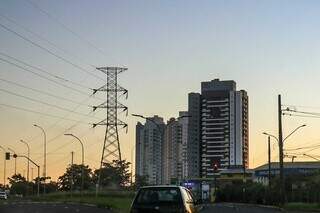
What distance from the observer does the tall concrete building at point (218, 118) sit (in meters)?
113

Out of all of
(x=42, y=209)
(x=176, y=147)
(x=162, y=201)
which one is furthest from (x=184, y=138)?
(x=162, y=201)

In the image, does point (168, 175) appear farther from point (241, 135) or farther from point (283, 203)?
point (283, 203)

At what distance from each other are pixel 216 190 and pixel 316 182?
29934 mm

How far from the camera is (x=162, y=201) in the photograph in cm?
1903

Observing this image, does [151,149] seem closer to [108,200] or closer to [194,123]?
[194,123]

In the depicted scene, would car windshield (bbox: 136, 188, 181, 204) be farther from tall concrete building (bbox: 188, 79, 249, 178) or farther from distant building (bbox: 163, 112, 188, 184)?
tall concrete building (bbox: 188, 79, 249, 178)

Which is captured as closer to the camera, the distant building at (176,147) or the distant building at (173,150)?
the distant building at (176,147)

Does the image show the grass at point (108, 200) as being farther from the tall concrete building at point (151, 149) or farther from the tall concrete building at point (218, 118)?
the tall concrete building at point (218, 118)

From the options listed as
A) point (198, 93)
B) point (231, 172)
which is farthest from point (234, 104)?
point (231, 172)

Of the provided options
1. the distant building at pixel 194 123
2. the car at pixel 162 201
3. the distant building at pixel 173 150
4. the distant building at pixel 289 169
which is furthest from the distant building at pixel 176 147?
the car at pixel 162 201

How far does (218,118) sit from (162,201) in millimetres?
99999

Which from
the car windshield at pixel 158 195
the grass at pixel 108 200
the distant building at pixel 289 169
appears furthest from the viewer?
the distant building at pixel 289 169

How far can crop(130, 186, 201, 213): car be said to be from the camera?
61.7 ft

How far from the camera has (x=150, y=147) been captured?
125m
